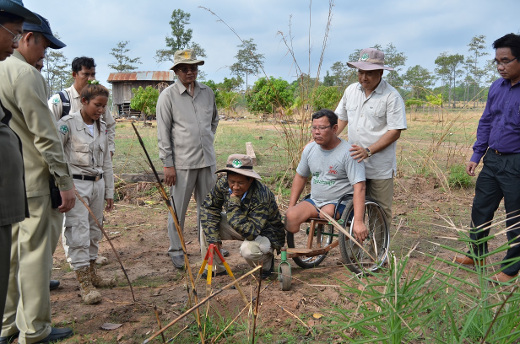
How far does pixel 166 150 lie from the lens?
13.6 ft

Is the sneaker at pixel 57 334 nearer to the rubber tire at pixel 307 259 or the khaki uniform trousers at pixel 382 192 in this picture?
the rubber tire at pixel 307 259

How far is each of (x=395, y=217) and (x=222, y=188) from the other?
10.6 feet

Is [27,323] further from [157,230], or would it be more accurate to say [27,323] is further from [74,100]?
[157,230]

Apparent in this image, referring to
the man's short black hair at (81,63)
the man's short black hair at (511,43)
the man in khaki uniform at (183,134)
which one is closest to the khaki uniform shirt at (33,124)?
the man's short black hair at (81,63)

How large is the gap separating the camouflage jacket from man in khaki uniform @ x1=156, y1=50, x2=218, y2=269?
691 mm

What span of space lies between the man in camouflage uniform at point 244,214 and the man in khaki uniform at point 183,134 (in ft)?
2.26

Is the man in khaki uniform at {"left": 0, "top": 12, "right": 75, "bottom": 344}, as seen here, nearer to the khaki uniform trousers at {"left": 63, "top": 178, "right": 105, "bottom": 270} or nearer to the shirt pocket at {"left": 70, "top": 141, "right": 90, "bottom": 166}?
the khaki uniform trousers at {"left": 63, "top": 178, "right": 105, "bottom": 270}

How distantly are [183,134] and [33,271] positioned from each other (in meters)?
1.95

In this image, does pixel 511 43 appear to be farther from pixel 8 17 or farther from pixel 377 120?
pixel 8 17

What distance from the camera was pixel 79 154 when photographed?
11.2 ft

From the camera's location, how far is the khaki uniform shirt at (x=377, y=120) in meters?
3.71

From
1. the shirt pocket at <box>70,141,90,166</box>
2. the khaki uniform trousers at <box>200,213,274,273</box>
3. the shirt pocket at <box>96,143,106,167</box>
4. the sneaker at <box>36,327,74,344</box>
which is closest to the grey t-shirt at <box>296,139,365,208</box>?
the khaki uniform trousers at <box>200,213,274,273</box>

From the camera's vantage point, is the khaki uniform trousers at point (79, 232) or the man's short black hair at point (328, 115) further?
the man's short black hair at point (328, 115)

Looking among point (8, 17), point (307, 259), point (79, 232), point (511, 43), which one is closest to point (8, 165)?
point (8, 17)
